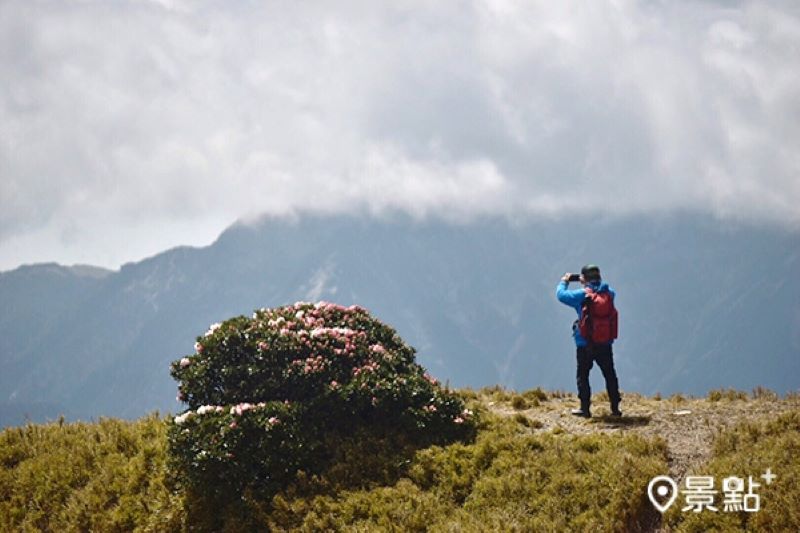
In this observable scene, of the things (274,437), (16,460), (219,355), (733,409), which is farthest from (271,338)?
(733,409)

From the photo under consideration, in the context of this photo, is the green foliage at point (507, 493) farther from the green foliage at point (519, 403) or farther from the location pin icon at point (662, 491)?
the green foliage at point (519, 403)

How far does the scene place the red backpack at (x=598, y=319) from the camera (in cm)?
1466

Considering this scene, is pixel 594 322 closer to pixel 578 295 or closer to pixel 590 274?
pixel 578 295

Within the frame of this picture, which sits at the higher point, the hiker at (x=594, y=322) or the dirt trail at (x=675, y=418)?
the hiker at (x=594, y=322)

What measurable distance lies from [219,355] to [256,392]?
4.10ft

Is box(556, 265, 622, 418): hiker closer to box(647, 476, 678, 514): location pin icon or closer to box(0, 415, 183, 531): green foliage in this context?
box(647, 476, 678, 514): location pin icon

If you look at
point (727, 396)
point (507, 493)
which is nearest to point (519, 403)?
point (727, 396)

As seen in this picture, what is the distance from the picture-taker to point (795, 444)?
35.6 feet

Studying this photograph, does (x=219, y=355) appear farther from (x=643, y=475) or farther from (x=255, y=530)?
(x=643, y=475)

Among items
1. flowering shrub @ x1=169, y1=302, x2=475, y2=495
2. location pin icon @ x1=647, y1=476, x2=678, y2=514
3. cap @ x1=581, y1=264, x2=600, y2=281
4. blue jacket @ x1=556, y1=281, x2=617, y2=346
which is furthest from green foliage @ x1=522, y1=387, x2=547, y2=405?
location pin icon @ x1=647, y1=476, x2=678, y2=514

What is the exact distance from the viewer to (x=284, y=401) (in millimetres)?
13789

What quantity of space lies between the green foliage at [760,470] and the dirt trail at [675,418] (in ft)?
1.47

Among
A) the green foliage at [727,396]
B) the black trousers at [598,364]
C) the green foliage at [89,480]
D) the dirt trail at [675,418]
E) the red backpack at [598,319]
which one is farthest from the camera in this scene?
the green foliage at [727,396]

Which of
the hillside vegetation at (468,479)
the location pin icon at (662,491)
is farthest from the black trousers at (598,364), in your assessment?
the location pin icon at (662,491)
